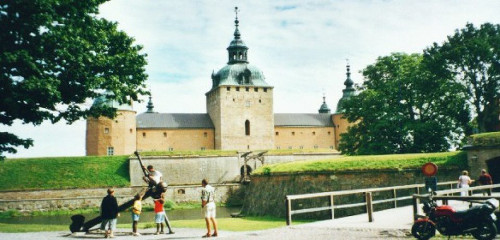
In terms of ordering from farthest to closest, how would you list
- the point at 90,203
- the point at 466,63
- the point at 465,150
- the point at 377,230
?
the point at 90,203 < the point at 466,63 < the point at 465,150 < the point at 377,230

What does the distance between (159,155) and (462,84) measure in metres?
28.0

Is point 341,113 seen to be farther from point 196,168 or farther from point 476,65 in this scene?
point 476,65

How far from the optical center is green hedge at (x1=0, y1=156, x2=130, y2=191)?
1596 inches

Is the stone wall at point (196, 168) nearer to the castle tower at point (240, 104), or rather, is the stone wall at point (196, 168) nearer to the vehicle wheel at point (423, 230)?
the castle tower at point (240, 104)

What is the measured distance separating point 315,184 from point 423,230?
54.1ft

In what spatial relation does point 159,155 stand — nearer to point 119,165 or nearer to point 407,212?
point 119,165

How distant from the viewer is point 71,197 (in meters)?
39.1

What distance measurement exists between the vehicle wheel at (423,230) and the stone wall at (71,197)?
32.8 metres

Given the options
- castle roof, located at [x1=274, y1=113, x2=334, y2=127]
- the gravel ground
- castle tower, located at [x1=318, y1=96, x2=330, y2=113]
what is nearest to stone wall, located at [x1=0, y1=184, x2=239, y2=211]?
castle roof, located at [x1=274, y1=113, x2=334, y2=127]

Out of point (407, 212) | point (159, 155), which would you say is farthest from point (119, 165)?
point (407, 212)

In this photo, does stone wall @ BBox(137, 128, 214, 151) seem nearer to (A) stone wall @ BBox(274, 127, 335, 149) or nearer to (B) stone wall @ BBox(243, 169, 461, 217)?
(A) stone wall @ BBox(274, 127, 335, 149)

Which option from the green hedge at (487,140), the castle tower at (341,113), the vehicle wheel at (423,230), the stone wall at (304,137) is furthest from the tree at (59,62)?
the castle tower at (341,113)

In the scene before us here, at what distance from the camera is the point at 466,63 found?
113 ft

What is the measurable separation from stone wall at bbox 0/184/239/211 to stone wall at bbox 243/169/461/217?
12623 millimetres
